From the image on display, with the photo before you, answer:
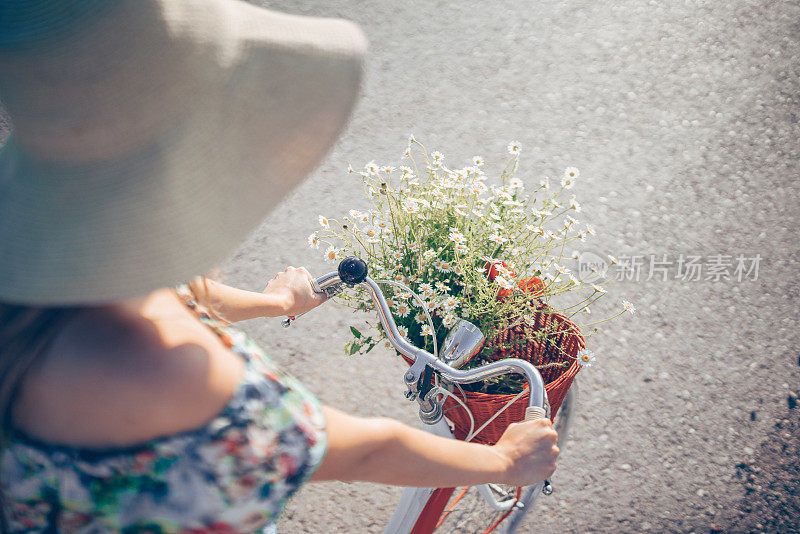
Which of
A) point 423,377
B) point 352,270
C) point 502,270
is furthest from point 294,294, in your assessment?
point 502,270

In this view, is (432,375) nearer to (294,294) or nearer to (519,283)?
(519,283)

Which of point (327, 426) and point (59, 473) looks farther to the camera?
point (327, 426)

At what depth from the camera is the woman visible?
791 millimetres

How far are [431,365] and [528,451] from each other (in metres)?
0.27

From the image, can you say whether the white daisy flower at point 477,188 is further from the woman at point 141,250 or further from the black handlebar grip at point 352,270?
the woman at point 141,250

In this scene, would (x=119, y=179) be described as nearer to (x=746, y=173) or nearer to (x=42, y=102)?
(x=42, y=102)

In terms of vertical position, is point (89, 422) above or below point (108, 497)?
above

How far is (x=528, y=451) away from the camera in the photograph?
1187 mm

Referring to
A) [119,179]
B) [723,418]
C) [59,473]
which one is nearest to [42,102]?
[119,179]

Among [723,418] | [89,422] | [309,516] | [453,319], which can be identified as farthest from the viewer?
[723,418]

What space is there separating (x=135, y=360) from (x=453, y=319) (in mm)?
798

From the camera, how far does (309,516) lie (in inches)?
94.3

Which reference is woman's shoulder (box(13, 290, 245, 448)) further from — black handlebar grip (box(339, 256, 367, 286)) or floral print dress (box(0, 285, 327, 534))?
black handlebar grip (box(339, 256, 367, 286))

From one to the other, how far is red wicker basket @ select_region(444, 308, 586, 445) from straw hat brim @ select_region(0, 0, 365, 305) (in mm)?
732
